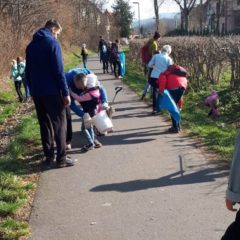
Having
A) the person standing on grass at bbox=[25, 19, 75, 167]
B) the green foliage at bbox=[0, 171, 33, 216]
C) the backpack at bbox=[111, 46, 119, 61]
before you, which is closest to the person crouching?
the person standing on grass at bbox=[25, 19, 75, 167]

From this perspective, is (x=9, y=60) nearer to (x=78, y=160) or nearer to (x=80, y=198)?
(x=78, y=160)

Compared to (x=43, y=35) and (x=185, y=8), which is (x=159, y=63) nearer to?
(x=43, y=35)

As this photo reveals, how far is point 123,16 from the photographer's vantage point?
321ft

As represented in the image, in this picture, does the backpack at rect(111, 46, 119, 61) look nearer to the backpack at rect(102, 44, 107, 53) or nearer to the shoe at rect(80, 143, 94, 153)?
the backpack at rect(102, 44, 107, 53)

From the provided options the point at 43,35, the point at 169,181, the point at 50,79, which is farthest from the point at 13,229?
the point at 43,35

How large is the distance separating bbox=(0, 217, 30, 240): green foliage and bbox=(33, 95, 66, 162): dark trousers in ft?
7.58

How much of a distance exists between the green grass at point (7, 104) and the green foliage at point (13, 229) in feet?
27.0

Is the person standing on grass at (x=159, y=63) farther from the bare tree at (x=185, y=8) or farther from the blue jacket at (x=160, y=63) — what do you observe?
the bare tree at (x=185, y=8)

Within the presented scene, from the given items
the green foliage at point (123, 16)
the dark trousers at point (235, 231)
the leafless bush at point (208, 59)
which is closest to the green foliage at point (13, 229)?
the dark trousers at point (235, 231)

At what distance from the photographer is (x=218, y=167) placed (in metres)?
7.53

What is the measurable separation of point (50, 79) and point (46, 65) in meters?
0.20

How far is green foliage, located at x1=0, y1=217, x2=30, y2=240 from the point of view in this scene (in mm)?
5070

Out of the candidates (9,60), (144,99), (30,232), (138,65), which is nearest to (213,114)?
(144,99)

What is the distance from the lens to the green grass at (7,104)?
14.6m
